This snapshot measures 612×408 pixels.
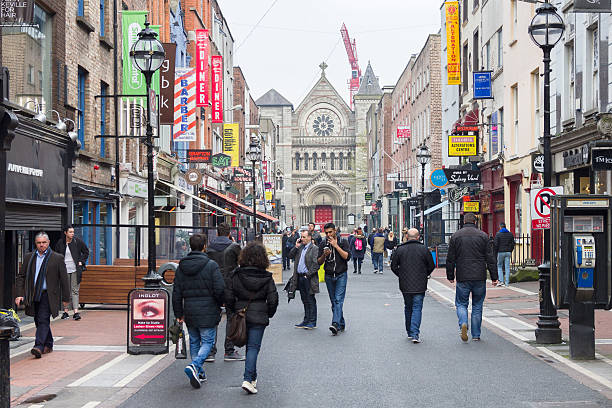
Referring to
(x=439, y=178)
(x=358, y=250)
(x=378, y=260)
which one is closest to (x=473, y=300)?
(x=358, y=250)

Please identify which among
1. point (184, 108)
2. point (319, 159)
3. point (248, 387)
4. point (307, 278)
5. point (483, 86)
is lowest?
point (248, 387)

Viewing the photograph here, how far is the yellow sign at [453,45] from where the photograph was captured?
3591 centimetres

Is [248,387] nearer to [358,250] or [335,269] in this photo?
[335,269]

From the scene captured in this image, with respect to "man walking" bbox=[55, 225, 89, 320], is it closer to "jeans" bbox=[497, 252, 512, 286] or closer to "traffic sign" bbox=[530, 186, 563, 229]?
"traffic sign" bbox=[530, 186, 563, 229]

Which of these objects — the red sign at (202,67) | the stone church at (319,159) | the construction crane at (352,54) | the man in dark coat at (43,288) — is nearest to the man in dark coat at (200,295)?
the man in dark coat at (43,288)

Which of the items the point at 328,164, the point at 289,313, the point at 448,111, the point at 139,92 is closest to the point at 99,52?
the point at 139,92

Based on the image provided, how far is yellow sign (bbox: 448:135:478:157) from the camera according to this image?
32.0 m

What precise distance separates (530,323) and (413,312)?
328 centimetres

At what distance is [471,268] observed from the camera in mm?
12375

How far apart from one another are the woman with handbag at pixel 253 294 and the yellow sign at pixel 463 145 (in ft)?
79.6

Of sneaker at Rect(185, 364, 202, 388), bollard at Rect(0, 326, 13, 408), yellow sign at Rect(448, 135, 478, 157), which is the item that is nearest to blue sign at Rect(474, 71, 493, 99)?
yellow sign at Rect(448, 135, 478, 157)

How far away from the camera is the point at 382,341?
491 inches

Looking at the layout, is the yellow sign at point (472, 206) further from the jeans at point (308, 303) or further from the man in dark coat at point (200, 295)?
the man in dark coat at point (200, 295)

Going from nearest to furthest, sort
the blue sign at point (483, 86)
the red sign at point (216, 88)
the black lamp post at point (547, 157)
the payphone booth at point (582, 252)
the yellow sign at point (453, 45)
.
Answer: the payphone booth at point (582, 252), the black lamp post at point (547, 157), the blue sign at point (483, 86), the yellow sign at point (453, 45), the red sign at point (216, 88)
